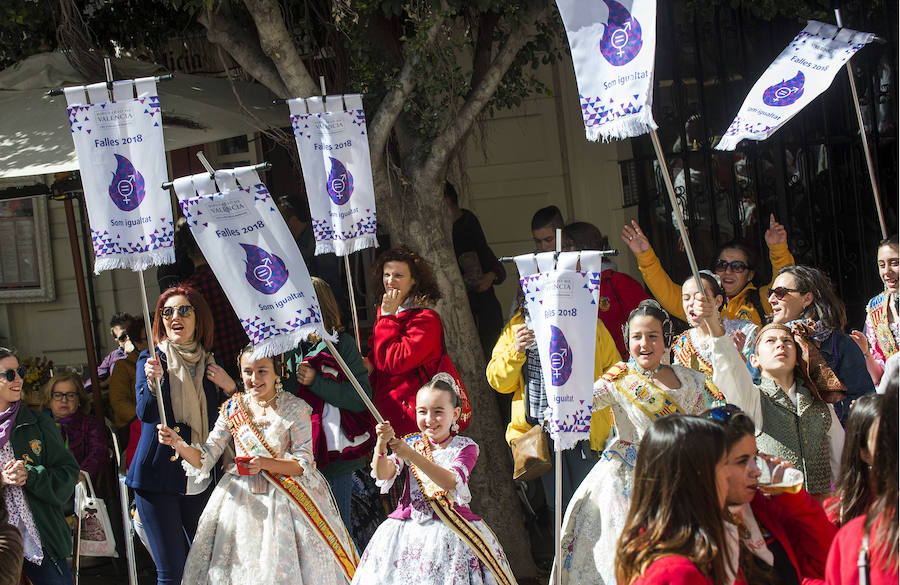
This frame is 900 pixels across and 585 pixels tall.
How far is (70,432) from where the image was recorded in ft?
19.7

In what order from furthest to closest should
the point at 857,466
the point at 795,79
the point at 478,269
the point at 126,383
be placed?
the point at 478,269, the point at 126,383, the point at 795,79, the point at 857,466

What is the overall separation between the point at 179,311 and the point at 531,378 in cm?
166

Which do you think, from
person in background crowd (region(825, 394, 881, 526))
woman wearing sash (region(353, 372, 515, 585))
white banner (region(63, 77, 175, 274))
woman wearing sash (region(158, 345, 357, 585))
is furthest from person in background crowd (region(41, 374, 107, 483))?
person in background crowd (region(825, 394, 881, 526))

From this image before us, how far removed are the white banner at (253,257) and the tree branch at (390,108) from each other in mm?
1377

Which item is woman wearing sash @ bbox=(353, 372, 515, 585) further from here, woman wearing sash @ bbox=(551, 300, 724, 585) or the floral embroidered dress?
woman wearing sash @ bbox=(551, 300, 724, 585)

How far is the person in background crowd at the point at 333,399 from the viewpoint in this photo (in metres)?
5.16

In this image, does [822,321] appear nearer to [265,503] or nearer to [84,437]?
[265,503]

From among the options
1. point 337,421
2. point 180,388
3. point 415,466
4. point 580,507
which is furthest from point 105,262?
point 580,507

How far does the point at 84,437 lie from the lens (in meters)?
6.02

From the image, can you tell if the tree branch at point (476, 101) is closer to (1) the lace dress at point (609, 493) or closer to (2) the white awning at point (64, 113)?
(2) the white awning at point (64, 113)

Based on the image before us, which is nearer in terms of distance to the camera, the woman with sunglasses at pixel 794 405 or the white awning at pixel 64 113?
the woman with sunglasses at pixel 794 405

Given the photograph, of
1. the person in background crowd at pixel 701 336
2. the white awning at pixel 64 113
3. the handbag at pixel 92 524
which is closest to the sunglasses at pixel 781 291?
the person in background crowd at pixel 701 336

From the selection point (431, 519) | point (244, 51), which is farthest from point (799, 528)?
point (244, 51)

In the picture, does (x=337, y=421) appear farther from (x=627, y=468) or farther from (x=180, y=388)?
(x=627, y=468)
